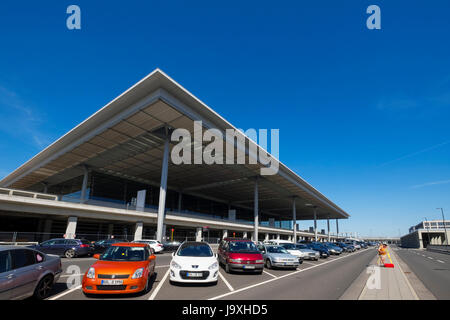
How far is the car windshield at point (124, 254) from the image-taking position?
25.0 ft

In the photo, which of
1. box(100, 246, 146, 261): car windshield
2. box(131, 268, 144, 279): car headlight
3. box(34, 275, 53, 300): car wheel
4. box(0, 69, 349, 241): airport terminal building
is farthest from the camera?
box(0, 69, 349, 241): airport terminal building

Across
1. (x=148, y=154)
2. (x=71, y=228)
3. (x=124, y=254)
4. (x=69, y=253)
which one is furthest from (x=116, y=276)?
(x=148, y=154)

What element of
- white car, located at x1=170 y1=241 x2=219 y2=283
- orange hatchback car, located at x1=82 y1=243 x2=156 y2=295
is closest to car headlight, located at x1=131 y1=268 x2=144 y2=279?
orange hatchback car, located at x1=82 y1=243 x2=156 y2=295

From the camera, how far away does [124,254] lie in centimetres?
783

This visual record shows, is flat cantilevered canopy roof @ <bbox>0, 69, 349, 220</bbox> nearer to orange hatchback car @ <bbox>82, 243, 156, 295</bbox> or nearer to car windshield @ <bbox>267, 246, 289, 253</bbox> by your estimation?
car windshield @ <bbox>267, 246, 289, 253</bbox>

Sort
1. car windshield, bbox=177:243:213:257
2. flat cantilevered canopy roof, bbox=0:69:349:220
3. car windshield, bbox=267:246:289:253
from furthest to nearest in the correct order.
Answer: flat cantilevered canopy roof, bbox=0:69:349:220, car windshield, bbox=267:246:289:253, car windshield, bbox=177:243:213:257

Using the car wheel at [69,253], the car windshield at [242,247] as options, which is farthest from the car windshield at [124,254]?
the car wheel at [69,253]

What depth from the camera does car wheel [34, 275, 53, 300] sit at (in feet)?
20.7

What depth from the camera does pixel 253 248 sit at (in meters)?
13.1

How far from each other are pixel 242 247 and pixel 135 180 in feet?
130

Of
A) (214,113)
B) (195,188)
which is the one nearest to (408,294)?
(214,113)

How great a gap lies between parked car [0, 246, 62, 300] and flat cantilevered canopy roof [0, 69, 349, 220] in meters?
16.3

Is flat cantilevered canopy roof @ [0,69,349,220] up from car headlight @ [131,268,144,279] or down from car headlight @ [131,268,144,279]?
up
